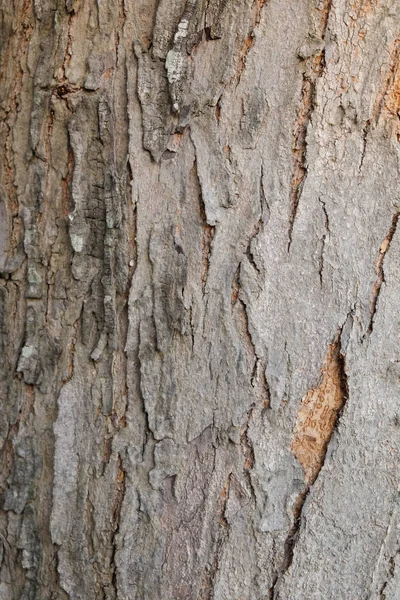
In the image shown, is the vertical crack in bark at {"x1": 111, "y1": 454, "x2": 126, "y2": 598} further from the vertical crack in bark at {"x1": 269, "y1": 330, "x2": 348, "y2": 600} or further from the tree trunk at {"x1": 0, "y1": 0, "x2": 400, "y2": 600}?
the vertical crack in bark at {"x1": 269, "y1": 330, "x2": 348, "y2": 600}

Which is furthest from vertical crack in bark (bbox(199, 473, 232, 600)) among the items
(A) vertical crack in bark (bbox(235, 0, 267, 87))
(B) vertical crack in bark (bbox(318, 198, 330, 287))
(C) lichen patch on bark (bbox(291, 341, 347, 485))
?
(A) vertical crack in bark (bbox(235, 0, 267, 87))

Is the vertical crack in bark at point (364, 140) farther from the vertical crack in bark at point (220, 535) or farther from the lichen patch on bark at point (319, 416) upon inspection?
the vertical crack in bark at point (220, 535)

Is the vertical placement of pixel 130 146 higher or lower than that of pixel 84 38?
lower

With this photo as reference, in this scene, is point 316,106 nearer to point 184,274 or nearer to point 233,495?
point 184,274

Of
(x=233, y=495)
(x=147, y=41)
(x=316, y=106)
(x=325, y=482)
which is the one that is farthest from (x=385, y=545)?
(x=147, y=41)

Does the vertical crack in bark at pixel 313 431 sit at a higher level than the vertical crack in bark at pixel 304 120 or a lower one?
lower

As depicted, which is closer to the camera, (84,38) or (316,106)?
(316,106)

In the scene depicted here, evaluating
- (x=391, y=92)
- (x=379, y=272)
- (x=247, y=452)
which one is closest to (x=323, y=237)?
(x=379, y=272)

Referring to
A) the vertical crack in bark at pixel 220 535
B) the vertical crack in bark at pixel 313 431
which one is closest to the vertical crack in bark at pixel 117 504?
the vertical crack in bark at pixel 220 535
